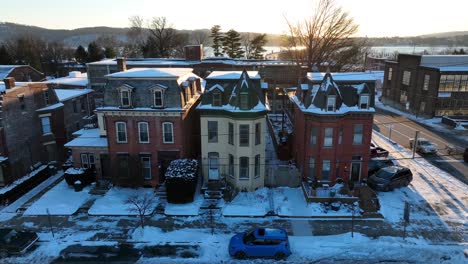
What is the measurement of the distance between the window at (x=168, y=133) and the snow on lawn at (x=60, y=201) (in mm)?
7668

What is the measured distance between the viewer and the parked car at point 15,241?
18.8 m

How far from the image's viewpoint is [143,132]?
26.2 meters

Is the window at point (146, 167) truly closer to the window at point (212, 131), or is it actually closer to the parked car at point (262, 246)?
the window at point (212, 131)

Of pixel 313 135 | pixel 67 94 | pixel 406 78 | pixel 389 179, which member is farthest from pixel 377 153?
pixel 67 94

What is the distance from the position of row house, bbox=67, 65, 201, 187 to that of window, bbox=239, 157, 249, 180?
494cm

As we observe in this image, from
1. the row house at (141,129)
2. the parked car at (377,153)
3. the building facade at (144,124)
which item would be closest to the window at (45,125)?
the row house at (141,129)

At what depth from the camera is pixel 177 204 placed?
2450 centimetres

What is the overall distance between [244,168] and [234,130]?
3.26 metres

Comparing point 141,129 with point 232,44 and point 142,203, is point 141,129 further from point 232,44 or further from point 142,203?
point 232,44

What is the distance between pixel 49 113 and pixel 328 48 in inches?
1581

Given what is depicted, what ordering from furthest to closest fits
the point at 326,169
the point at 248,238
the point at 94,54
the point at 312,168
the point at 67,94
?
the point at 94,54 → the point at 67,94 → the point at 312,168 → the point at 326,169 → the point at 248,238

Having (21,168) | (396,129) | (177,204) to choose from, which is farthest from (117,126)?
(396,129)

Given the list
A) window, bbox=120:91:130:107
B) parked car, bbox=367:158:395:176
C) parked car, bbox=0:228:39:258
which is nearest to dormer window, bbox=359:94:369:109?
parked car, bbox=367:158:395:176

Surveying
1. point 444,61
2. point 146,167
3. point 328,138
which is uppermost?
point 444,61
